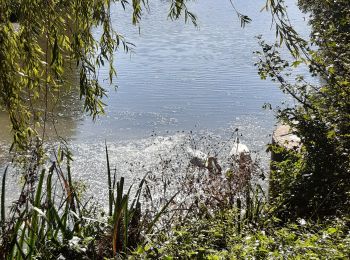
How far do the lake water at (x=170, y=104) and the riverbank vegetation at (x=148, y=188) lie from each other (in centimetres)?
277

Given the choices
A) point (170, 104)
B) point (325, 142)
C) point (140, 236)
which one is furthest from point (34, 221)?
point (170, 104)

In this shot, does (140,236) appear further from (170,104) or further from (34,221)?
(170,104)

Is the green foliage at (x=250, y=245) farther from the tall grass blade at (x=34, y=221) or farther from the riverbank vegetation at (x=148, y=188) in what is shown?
the tall grass blade at (x=34, y=221)

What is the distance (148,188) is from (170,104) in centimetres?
745

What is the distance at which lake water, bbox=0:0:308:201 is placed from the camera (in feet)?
27.5

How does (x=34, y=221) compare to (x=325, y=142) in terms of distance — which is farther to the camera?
(x=325, y=142)

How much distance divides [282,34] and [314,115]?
4.34 ft

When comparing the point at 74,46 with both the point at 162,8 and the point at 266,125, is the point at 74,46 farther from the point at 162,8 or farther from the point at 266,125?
the point at 162,8

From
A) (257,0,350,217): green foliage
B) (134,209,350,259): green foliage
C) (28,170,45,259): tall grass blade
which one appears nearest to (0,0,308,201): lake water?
(257,0,350,217): green foliage

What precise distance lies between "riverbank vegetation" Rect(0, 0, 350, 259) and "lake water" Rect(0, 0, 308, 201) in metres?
2.77

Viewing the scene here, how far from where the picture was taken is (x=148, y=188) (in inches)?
142

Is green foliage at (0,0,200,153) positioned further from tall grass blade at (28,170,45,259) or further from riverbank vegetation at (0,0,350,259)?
tall grass blade at (28,170,45,259)

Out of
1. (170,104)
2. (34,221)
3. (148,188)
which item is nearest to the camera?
(34,221)

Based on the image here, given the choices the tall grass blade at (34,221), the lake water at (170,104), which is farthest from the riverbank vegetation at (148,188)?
the lake water at (170,104)
